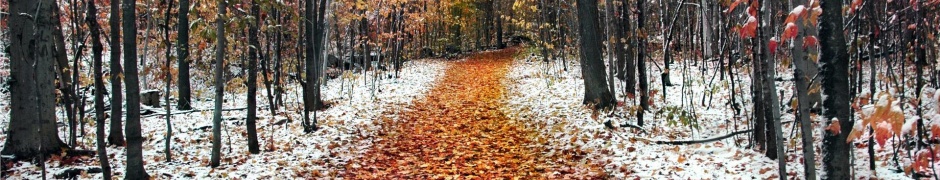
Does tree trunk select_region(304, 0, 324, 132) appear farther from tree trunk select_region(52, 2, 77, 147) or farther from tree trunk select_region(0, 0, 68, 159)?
tree trunk select_region(0, 0, 68, 159)

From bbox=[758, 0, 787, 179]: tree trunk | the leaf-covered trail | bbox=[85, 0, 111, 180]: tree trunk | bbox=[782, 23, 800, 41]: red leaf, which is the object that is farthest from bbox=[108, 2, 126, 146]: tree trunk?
bbox=[758, 0, 787, 179]: tree trunk

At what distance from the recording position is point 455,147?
310 inches

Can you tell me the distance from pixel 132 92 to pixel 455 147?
4.20 m

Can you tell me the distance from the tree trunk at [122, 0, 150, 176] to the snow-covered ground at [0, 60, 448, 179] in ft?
1.97

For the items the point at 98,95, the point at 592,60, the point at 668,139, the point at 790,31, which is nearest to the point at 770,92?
the point at 668,139

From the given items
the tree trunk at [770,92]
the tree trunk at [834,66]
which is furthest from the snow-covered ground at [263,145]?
the tree trunk at [834,66]

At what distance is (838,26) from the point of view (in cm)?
306

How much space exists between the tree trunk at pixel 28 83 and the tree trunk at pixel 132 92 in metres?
1.84

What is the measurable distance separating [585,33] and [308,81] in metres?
5.74

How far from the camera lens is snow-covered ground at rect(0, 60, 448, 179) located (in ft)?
21.1

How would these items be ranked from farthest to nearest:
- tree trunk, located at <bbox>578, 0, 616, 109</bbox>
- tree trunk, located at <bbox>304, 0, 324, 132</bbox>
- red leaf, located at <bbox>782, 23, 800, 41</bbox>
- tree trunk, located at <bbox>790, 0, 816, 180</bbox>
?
tree trunk, located at <bbox>578, 0, 616, 109</bbox> → tree trunk, located at <bbox>304, 0, 324, 132</bbox> → tree trunk, located at <bbox>790, 0, 816, 180</bbox> → red leaf, located at <bbox>782, 23, 800, 41</bbox>

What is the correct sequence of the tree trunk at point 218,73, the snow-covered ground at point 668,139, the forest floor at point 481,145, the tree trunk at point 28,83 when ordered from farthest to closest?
the tree trunk at point 28,83 < the tree trunk at point 218,73 < the forest floor at point 481,145 < the snow-covered ground at point 668,139

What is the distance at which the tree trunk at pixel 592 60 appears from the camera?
32.8ft

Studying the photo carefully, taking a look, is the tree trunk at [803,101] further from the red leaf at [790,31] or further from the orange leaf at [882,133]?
the orange leaf at [882,133]
